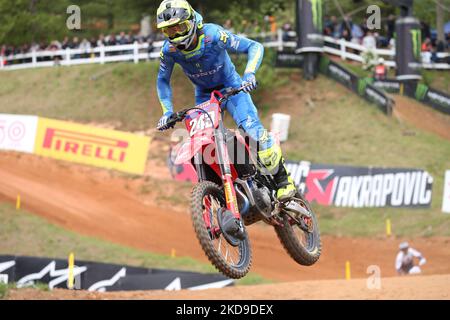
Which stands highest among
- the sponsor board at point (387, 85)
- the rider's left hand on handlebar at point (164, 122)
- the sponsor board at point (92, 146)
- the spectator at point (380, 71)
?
the rider's left hand on handlebar at point (164, 122)

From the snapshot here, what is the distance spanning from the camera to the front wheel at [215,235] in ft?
28.5

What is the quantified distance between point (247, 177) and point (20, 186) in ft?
61.1

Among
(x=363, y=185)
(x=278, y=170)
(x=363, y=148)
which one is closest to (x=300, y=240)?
(x=278, y=170)

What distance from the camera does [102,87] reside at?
35375mm

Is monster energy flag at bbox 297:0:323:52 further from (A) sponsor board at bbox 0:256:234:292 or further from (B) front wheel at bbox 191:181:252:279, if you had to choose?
(B) front wheel at bbox 191:181:252:279

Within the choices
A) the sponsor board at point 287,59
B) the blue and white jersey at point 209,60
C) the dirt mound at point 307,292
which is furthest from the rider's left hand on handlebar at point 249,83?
the sponsor board at point 287,59

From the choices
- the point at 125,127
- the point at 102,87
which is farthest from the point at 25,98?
the point at 125,127

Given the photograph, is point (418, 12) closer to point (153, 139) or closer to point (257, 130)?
point (153, 139)

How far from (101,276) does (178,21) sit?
10206 mm

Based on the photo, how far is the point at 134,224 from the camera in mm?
25031

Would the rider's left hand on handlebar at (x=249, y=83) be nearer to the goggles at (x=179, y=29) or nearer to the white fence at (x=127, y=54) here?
the goggles at (x=179, y=29)

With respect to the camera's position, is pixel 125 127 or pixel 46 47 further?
pixel 46 47

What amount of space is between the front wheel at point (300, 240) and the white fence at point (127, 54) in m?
21.5

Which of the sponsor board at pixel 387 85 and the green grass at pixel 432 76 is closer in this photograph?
the sponsor board at pixel 387 85
